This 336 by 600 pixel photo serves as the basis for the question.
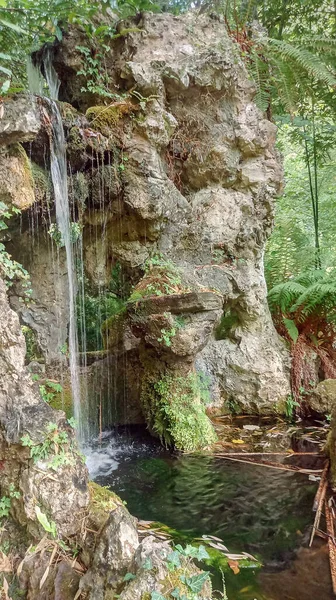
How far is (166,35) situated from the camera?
546 cm

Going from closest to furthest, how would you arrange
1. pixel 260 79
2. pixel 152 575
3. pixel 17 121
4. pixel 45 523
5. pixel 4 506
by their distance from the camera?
pixel 152 575 → pixel 45 523 → pixel 4 506 → pixel 17 121 → pixel 260 79

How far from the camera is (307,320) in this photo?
6410 millimetres

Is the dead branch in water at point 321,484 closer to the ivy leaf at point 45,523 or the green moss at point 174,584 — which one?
the green moss at point 174,584

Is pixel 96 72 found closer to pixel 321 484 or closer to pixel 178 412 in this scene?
pixel 178 412

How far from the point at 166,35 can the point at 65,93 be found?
161 centimetres

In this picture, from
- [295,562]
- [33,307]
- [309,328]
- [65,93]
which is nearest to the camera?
[295,562]

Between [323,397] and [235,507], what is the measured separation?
2716mm

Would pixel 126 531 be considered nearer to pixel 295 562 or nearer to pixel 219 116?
pixel 295 562

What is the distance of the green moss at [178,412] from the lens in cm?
488

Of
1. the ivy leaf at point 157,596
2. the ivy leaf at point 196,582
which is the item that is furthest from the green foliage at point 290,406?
the ivy leaf at point 157,596

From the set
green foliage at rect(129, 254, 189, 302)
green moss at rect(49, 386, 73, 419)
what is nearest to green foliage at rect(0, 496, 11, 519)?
green moss at rect(49, 386, 73, 419)

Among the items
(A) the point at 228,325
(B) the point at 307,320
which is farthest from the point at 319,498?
(B) the point at 307,320

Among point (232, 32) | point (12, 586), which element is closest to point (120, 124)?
point (232, 32)

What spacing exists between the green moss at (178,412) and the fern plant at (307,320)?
176 cm
